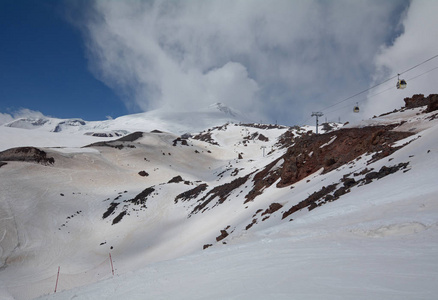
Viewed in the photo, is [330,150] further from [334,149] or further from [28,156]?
[28,156]

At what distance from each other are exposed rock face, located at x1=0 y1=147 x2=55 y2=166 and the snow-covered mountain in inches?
9.3

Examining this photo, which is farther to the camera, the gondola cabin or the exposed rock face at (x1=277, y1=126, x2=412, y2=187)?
the gondola cabin

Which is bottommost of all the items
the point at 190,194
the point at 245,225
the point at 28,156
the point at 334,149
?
the point at 245,225

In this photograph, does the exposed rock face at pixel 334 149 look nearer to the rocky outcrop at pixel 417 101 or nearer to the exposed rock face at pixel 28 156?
the rocky outcrop at pixel 417 101

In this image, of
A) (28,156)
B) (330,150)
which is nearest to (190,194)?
(330,150)

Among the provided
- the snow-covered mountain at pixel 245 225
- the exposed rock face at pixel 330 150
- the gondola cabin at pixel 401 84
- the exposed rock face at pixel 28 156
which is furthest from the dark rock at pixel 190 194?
the exposed rock face at pixel 28 156

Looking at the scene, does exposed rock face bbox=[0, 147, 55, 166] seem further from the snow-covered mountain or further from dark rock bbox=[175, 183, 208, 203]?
dark rock bbox=[175, 183, 208, 203]

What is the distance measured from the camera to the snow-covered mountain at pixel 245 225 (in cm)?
413

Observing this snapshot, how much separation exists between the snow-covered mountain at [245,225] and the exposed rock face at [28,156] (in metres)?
0.24

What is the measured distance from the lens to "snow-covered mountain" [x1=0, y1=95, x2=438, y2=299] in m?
4.13

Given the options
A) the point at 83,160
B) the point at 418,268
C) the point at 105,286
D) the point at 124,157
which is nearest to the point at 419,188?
the point at 418,268

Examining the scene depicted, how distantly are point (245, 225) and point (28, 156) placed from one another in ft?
183

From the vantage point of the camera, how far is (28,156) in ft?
169

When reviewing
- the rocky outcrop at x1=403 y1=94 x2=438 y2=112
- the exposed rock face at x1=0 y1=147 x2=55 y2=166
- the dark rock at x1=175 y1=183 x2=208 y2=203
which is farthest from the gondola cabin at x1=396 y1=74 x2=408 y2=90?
the exposed rock face at x1=0 y1=147 x2=55 y2=166
